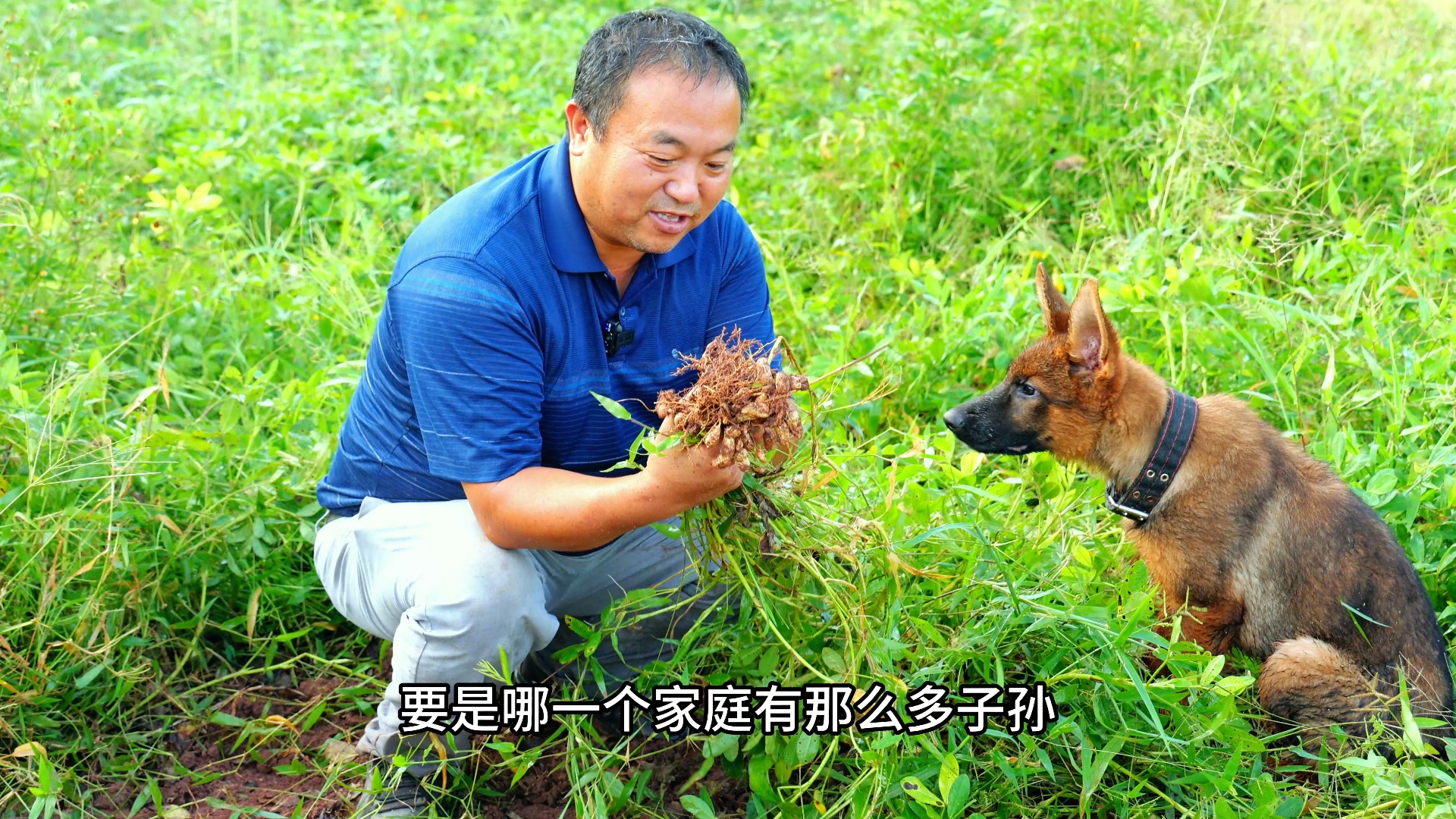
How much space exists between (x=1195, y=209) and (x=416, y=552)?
363 centimetres

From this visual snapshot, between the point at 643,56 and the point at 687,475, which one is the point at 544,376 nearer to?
the point at 687,475

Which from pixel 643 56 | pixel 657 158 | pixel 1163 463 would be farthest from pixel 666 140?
pixel 1163 463

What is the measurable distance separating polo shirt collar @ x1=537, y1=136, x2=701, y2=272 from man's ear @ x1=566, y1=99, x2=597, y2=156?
0.16 feet

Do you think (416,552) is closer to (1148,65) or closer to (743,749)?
(743,749)

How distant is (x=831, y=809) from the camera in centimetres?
275

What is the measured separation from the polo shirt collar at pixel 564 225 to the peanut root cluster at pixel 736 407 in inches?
23.0

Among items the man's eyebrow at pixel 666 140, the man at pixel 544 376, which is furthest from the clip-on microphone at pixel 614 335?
the man's eyebrow at pixel 666 140

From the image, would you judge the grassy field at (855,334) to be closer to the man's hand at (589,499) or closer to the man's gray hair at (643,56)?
the man's hand at (589,499)

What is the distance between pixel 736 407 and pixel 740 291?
3.31 feet

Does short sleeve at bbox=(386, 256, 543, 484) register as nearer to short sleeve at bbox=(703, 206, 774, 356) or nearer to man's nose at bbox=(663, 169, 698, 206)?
man's nose at bbox=(663, 169, 698, 206)

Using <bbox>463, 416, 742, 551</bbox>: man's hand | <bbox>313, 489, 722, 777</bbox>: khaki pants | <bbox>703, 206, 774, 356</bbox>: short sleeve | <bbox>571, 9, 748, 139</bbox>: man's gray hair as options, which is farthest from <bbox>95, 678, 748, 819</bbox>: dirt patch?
<bbox>571, 9, 748, 139</bbox>: man's gray hair

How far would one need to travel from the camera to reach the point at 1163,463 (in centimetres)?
346

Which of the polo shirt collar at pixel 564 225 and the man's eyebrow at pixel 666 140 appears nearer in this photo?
the man's eyebrow at pixel 666 140

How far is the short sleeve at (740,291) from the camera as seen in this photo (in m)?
3.36
